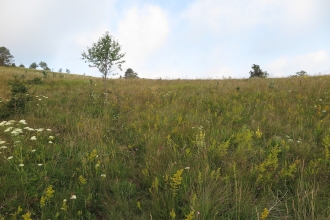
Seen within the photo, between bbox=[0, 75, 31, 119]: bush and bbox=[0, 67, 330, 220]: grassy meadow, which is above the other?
bbox=[0, 75, 31, 119]: bush

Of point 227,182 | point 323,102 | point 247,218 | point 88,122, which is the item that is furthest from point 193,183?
point 323,102

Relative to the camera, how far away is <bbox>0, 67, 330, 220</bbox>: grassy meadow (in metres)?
2.01

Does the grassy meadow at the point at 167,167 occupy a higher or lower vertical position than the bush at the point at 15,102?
lower

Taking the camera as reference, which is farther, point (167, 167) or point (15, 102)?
point (15, 102)

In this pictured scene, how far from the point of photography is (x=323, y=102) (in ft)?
16.7

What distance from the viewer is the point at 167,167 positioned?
2.65 m

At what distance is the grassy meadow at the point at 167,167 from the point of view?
2.01 metres

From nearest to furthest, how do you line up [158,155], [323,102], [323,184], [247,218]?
[247,218] → [323,184] → [158,155] → [323,102]

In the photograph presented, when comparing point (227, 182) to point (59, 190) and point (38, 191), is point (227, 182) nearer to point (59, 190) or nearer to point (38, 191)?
point (59, 190)

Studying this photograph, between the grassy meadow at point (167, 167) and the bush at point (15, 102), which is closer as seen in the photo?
the grassy meadow at point (167, 167)

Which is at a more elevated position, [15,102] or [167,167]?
[15,102]

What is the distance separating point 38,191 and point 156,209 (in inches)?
55.3

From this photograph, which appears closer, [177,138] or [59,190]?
[59,190]

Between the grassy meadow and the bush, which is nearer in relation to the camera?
the grassy meadow
